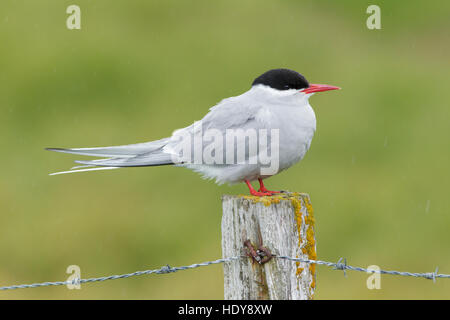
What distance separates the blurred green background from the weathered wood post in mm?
4298

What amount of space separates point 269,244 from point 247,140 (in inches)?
43.2

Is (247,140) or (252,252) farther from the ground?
(247,140)

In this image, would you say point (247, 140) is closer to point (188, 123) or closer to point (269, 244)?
point (269, 244)

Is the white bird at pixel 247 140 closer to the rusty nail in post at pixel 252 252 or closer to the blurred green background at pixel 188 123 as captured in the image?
the rusty nail in post at pixel 252 252

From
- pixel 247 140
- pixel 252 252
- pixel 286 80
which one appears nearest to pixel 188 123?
pixel 286 80

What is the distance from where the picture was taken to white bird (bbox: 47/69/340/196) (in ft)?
14.5

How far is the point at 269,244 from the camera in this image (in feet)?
11.6

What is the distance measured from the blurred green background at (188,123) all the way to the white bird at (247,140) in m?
3.42

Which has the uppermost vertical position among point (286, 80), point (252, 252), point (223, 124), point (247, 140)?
point (286, 80)

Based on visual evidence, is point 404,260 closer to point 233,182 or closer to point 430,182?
point 430,182

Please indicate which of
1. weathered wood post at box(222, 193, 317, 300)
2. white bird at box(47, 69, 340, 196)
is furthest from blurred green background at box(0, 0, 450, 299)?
weathered wood post at box(222, 193, 317, 300)

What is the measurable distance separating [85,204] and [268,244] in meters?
6.83

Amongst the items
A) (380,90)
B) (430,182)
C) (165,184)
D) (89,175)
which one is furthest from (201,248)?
(380,90)

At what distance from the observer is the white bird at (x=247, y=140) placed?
443 cm
